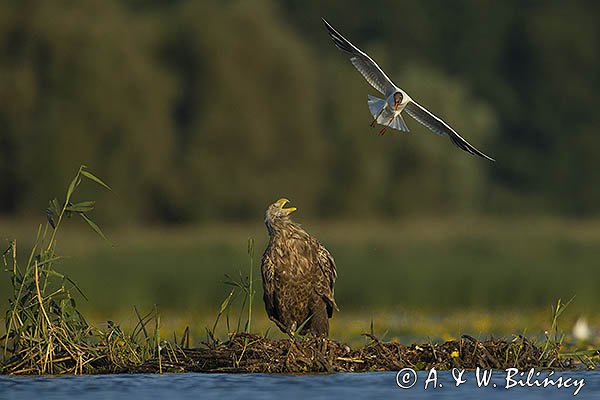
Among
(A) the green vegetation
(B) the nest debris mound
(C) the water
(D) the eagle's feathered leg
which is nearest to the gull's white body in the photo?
(D) the eagle's feathered leg

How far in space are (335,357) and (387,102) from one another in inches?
114

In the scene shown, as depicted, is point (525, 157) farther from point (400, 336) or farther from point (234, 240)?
point (400, 336)

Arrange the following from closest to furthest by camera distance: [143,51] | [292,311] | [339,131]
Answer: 1. [292,311]
2. [143,51]
3. [339,131]

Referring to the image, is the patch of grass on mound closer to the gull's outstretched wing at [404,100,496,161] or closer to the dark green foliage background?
the gull's outstretched wing at [404,100,496,161]

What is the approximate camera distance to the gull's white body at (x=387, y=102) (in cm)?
1228

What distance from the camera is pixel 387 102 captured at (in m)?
12.5

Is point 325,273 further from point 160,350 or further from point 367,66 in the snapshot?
point 367,66

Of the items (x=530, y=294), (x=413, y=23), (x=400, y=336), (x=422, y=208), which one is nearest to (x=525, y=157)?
(x=413, y=23)

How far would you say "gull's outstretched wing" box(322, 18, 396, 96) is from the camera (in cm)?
1238

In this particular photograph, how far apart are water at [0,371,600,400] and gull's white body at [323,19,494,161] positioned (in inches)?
107

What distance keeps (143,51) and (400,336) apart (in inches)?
1055

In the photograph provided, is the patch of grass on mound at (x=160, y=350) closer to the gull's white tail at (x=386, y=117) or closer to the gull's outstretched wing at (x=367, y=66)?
the gull's white tail at (x=386, y=117)

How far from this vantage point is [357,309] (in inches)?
756

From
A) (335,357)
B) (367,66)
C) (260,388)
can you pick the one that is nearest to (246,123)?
(367,66)
